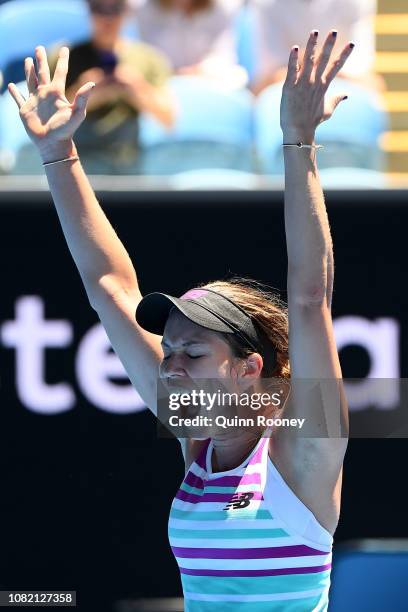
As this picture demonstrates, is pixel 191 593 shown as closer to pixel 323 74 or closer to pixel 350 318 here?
pixel 323 74

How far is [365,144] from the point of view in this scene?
3.86 m

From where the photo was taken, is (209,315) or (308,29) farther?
(308,29)

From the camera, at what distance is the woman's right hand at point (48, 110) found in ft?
6.79

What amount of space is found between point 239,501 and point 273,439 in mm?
120

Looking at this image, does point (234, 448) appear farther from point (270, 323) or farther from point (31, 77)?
point (31, 77)

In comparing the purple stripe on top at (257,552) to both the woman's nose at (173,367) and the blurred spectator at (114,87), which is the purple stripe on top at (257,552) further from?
the blurred spectator at (114,87)

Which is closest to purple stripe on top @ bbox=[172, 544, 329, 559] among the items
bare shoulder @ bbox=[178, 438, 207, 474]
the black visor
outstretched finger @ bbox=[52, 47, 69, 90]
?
bare shoulder @ bbox=[178, 438, 207, 474]

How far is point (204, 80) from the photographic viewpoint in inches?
159

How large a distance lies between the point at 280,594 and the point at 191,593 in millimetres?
155

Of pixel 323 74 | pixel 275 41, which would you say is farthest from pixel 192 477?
pixel 275 41

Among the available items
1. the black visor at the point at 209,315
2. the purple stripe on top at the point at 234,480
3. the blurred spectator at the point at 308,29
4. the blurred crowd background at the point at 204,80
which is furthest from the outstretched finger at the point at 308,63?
the blurred spectator at the point at 308,29

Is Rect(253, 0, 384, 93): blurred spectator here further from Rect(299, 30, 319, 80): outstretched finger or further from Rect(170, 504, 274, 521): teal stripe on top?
Rect(170, 504, 274, 521): teal stripe on top

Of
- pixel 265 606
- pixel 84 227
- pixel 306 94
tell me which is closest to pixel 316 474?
pixel 265 606

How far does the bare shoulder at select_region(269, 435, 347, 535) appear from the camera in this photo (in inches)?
68.6
